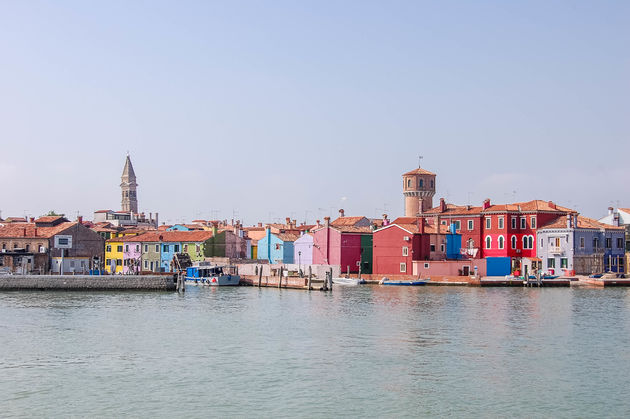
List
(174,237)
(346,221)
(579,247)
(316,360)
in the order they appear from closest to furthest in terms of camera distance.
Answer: (316,360) < (579,247) < (174,237) < (346,221)

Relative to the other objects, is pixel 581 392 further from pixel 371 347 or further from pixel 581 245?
pixel 581 245

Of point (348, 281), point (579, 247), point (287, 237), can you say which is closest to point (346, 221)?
point (287, 237)

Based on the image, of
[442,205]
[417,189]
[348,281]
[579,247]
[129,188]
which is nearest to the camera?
[348,281]

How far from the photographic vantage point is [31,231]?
82.9 m

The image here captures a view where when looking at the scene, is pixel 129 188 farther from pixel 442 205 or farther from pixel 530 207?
pixel 530 207

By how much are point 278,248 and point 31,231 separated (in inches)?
1018

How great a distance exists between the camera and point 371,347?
34.1m

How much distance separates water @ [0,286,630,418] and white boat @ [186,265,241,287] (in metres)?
22.7

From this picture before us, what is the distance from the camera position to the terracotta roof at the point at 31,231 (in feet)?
268

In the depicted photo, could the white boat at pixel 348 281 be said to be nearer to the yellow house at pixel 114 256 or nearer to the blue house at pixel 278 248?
the blue house at pixel 278 248

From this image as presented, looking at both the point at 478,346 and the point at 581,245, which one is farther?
the point at 581,245

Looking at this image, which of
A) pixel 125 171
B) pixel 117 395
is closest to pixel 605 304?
pixel 117 395

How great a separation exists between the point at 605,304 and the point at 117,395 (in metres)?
39.1

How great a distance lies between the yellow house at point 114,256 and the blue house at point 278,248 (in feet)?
51.2
